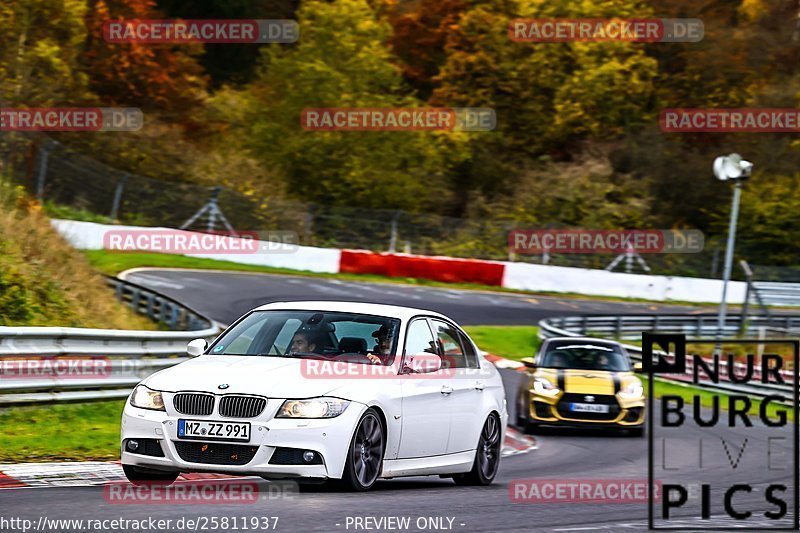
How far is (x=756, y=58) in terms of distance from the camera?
57.6 m

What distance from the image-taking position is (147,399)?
8.87m

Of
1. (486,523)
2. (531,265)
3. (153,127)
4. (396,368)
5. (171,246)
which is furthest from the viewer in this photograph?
(153,127)

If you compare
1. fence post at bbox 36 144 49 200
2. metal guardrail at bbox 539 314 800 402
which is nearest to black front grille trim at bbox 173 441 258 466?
metal guardrail at bbox 539 314 800 402

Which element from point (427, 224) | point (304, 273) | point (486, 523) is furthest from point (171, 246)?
point (486, 523)

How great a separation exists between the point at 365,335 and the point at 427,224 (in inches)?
1240

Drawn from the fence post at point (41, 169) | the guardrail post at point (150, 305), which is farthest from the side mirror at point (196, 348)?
the fence post at point (41, 169)

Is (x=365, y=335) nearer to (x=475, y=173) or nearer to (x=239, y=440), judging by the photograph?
(x=239, y=440)

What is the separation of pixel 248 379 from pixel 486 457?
3.11 metres

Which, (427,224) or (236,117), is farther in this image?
(236,117)

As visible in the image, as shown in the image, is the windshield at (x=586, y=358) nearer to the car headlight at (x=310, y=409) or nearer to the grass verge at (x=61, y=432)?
the grass verge at (x=61, y=432)

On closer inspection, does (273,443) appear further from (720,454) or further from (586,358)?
(586,358)

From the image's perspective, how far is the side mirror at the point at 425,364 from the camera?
995 centimetres

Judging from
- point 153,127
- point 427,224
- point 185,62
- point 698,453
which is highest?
point 185,62

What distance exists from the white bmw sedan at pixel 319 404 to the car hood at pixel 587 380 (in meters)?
6.24
